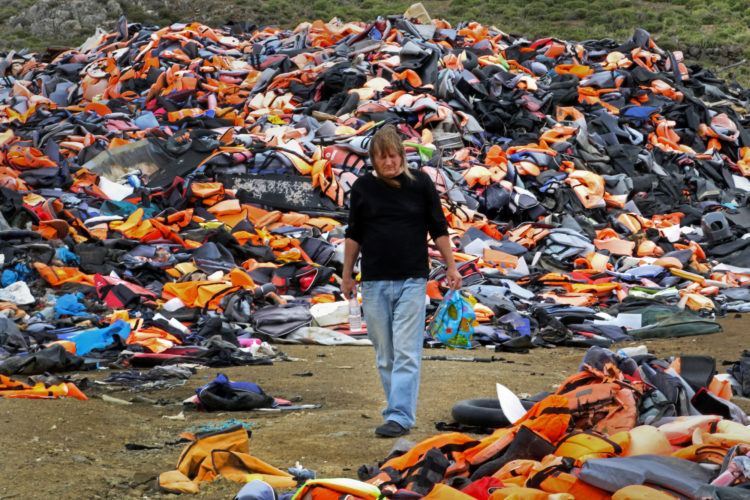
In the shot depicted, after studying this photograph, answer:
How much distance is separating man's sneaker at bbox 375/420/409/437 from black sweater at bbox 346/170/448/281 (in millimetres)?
Result: 760

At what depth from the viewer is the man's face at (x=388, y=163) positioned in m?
4.79

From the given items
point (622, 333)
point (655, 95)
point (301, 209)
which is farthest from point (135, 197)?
point (655, 95)

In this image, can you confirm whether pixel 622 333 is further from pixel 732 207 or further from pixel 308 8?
pixel 308 8

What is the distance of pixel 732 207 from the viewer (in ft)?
48.0

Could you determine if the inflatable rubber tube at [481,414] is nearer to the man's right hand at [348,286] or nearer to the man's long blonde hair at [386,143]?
the man's right hand at [348,286]

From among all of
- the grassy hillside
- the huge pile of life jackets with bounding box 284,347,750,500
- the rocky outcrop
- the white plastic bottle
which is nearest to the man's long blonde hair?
the white plastic bottle

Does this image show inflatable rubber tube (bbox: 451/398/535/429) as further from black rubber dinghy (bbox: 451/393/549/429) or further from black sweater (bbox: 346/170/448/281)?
black sweater (bbox: 346/170/448/281)

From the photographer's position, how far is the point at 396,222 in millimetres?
4883

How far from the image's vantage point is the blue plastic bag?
527 cm

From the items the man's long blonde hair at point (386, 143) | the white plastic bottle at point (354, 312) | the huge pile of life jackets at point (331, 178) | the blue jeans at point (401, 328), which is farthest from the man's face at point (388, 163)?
the huge pile of life jackets at point (331, 178)

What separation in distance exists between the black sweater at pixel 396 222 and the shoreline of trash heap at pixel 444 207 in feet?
3.43

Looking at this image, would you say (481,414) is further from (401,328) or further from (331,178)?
(331,178)

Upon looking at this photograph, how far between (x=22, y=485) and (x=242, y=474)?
2.99ft

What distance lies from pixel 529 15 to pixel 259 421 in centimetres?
3454
